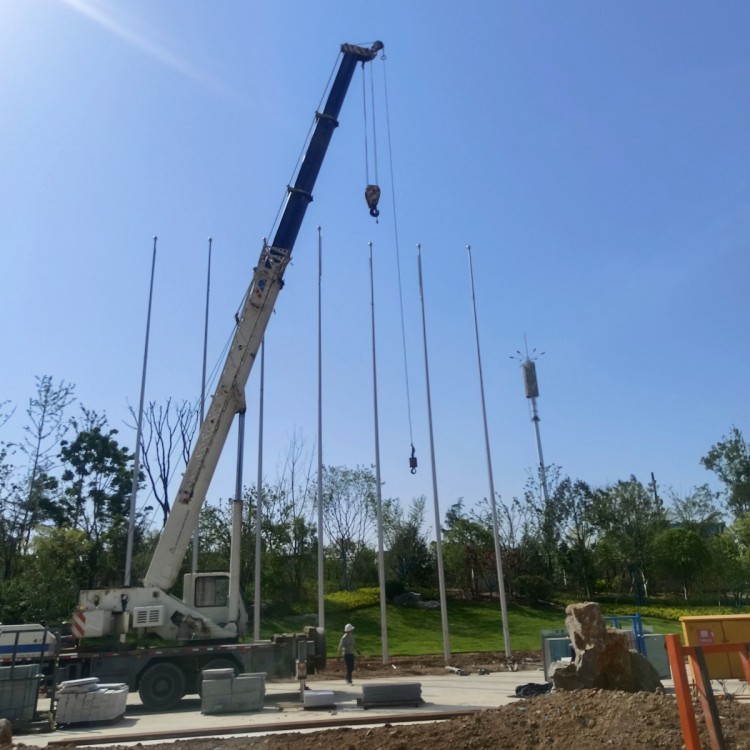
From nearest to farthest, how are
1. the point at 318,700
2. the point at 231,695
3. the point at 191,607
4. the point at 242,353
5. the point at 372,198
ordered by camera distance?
the point at 318,700 → the point at 231,695 → the point at 191,607 → the point at 242,353 → the point at 372,198

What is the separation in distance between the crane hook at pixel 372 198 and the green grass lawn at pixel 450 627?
653 inches

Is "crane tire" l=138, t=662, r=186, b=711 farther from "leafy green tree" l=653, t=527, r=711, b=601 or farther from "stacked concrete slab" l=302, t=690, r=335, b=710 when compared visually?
"leafy green tree" l=653, t=527, r=711, b=601

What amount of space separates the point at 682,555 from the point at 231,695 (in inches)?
1290

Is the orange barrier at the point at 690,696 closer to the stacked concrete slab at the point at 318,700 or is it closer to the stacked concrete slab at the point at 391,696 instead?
the stacked concrete slab at the point at 391,696

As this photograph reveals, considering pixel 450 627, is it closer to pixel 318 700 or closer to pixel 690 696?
pixel 318 700

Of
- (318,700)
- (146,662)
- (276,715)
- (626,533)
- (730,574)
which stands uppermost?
(626,533)

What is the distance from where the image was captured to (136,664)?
50.5 feet

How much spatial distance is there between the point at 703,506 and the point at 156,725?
49891 millimetres

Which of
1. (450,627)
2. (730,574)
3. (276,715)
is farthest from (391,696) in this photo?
(730,574)

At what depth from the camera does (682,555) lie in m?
39.1

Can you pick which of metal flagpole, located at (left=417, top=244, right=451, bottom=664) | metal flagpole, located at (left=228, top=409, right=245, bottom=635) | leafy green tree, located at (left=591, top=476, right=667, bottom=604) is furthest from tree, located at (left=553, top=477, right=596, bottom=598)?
metal flagpole, located at (left=228, top=409, right=245, bottom=635)

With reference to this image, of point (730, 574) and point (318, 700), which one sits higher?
point (730, 574)

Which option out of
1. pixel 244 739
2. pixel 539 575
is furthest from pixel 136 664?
pixel 539 575

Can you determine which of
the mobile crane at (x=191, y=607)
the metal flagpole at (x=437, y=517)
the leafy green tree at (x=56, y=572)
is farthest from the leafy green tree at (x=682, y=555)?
the leafy green tree at (x=56, y=572)
